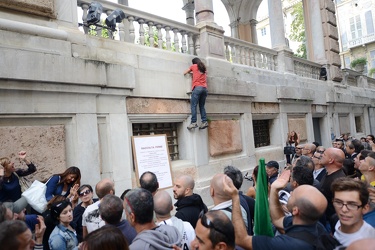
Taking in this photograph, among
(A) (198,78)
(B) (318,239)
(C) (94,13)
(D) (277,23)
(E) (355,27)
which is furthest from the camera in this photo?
(E) (355,27)

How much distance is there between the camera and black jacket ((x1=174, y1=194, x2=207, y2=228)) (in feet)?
9.79

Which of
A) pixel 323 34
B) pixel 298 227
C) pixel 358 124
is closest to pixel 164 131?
pixel 298 227

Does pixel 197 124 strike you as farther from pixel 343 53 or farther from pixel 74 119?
pixel 343 53

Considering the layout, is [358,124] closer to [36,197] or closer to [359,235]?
[359,235]

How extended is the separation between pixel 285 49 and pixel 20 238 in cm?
967

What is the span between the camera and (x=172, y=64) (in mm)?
6309

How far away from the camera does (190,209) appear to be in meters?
3.04

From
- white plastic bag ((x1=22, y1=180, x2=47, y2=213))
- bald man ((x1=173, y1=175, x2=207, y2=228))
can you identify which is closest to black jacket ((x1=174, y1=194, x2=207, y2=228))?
bald man ((x1=173, y1=175, x2=207, y2=228))

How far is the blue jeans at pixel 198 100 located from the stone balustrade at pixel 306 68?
220 inches

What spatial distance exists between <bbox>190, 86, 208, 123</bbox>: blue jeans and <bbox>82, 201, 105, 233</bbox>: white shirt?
3430 mm

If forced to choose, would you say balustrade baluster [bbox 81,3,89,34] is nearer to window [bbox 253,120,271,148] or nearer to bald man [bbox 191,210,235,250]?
bald man [bbox 191,210,235,250]

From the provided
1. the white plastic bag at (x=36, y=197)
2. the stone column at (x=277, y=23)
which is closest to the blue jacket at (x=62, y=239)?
the white plastic bag at (x=36, y=197)

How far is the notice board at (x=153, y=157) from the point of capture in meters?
5.27

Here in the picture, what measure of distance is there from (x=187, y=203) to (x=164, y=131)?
3451 millimetres
